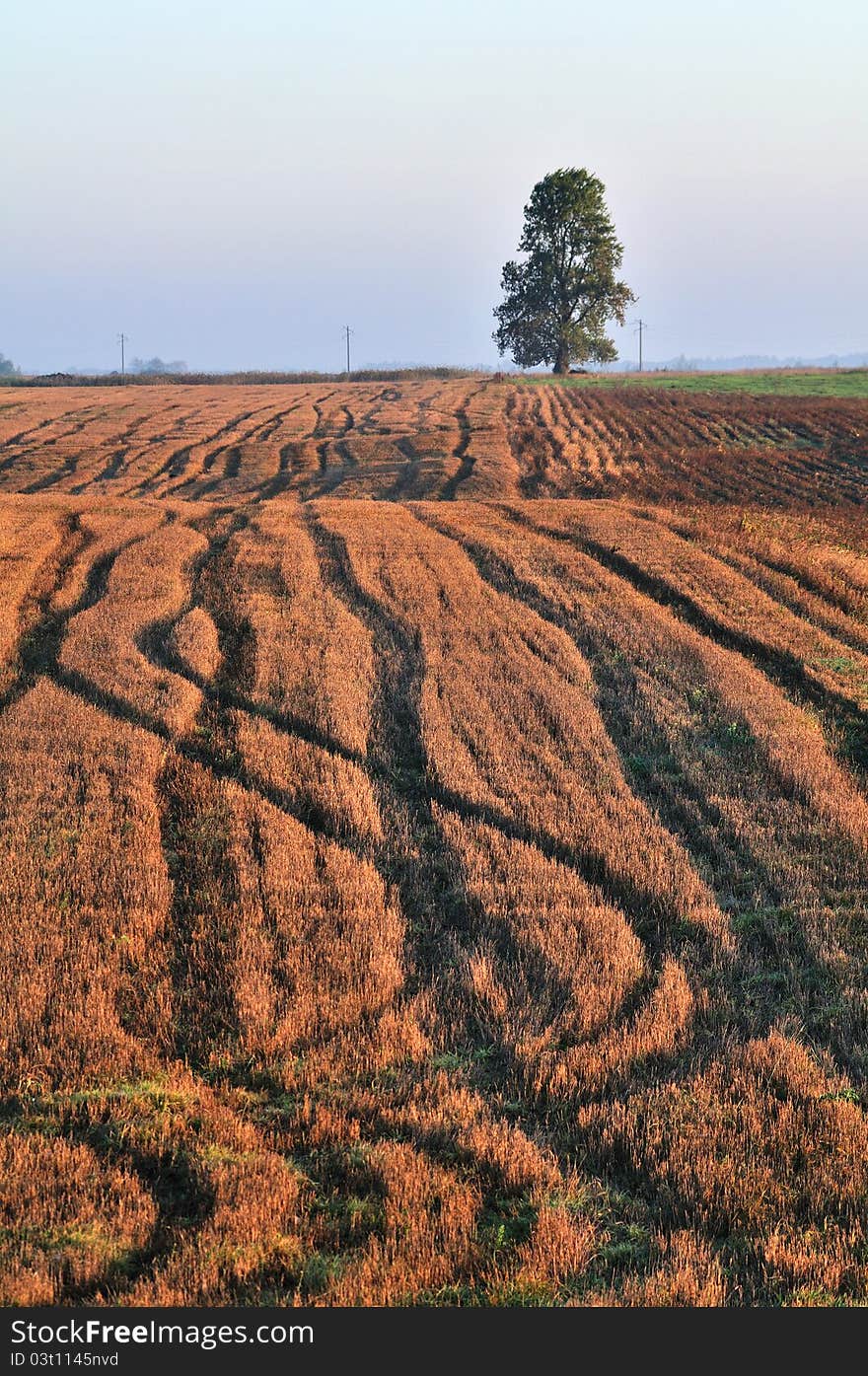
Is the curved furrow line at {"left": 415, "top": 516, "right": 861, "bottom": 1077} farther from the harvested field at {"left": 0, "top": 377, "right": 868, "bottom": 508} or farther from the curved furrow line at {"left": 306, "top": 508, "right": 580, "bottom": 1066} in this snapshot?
the harvested field at {"left": 0, "top": 377, "right": 868, "bottom": 508}

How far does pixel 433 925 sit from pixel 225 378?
8055cm

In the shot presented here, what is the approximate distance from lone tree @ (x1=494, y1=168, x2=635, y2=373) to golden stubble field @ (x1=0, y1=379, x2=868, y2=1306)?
72.1 m

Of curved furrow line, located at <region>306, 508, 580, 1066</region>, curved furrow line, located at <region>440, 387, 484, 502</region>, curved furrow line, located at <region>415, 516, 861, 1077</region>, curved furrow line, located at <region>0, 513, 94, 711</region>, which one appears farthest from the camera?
curved furrow line, located at <region>440, 387, 484, 502</region>

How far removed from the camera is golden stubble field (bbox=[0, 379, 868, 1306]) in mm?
5941

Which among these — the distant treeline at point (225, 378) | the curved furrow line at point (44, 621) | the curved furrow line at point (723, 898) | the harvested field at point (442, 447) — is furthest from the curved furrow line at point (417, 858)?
the distant treeline at point (225, 378)

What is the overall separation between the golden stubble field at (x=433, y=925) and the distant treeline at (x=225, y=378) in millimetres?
60347

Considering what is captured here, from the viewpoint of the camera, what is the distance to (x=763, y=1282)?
568 cm

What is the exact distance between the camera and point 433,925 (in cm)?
952

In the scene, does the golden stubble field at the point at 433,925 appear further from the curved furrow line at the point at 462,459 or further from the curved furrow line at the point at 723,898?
the curved furrow line at the point at 462,459

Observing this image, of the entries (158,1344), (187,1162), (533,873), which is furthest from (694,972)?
(158,1344)

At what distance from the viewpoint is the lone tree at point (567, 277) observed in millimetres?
89375

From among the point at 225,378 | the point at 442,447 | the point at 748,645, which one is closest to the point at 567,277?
the point at 225,378

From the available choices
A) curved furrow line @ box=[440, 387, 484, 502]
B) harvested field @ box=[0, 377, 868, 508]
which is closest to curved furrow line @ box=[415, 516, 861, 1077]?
harvested field @ box=[0, 377, 868, 508]

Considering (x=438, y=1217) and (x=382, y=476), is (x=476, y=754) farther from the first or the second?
(x=382, y=476)
